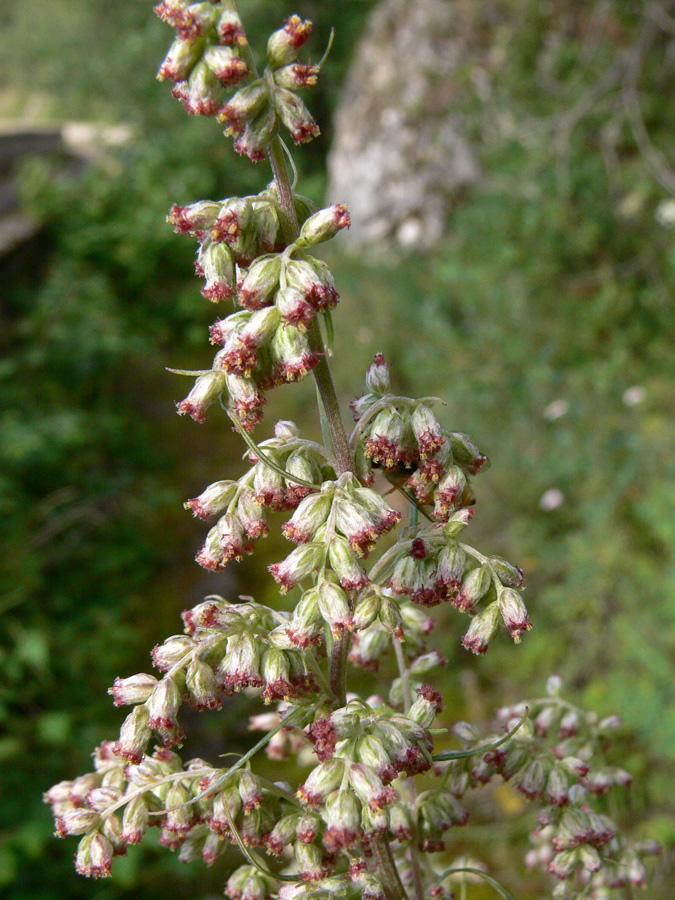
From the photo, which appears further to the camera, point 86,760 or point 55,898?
point 86,760

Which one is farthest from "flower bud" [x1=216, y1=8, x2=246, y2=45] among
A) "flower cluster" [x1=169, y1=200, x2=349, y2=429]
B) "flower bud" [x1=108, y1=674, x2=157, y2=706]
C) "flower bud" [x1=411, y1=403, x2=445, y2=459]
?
"flower bud" [x1=108, y1=674, x2=157, y2=706]

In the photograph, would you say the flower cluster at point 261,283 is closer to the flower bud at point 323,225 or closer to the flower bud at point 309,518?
the flower bud at point 323,225

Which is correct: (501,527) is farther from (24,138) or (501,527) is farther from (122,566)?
(24,138)

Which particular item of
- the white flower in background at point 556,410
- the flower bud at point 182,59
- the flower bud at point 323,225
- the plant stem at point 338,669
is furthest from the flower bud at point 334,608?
the white flower in background at point 556,410

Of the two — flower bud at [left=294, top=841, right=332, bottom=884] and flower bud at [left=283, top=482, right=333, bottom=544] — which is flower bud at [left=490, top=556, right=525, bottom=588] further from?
flower bud at [left=294, top=841, right=332, bottom=884]

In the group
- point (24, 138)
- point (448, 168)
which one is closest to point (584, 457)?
point (448, 168)
